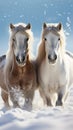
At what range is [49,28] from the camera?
7.16 meters

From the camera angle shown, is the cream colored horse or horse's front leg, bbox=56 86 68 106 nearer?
the cream colored horse

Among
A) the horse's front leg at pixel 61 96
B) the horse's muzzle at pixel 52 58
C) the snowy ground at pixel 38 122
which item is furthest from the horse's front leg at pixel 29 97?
the snowy ground at pixel 38 122

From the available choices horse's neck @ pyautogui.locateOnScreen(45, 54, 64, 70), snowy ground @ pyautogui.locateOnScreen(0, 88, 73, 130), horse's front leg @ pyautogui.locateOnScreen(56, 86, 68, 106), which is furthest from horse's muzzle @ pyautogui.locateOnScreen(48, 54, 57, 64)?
snowy ground @ pyautogui.locateOnScreen(0, 88, 73, 130)

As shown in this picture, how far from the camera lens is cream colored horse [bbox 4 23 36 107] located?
22.7ft

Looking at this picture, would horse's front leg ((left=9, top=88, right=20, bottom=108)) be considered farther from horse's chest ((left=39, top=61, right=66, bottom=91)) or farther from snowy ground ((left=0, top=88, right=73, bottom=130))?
snowy ground ((left=0, top=88, right=73, bottom=130))

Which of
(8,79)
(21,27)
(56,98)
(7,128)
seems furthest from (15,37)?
(7,128)

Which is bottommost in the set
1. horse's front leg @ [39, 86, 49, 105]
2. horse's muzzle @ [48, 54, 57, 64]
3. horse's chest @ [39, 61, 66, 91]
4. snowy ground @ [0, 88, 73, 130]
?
horse's front leg @ [39, 86, 49, 105]

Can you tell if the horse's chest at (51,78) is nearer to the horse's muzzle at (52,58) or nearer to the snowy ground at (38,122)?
→ the horse's muzzle at (52,58)

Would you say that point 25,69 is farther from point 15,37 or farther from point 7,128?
point 7,128

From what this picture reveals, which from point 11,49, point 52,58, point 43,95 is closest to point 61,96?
point 43,95

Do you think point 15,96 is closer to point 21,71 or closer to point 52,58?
point 21,71

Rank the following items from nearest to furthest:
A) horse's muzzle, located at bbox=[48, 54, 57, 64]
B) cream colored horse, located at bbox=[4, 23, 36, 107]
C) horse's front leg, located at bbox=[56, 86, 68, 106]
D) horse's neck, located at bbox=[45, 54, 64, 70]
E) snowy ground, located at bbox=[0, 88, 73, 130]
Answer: snowy ground, located at bbox=[0, 88, 73, 130] < horse's muzzle, located at bbox=[48, 54, 57, 64] < cream colored horse, located at bbox=[4, 23, 36, 107] < horse's front leg, located at bbox=[56, 86, 68, 106] < horse's neck, located at bbox=[45, 54, 64, 70]

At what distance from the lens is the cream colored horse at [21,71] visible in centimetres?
692

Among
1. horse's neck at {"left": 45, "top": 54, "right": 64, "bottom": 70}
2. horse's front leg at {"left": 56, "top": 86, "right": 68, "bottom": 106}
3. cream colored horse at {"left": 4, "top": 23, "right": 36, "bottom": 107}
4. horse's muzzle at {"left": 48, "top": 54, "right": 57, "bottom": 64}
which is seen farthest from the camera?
horse's neck at {"left": 45, "top": 54, "right": 64, "bottom": 70}
